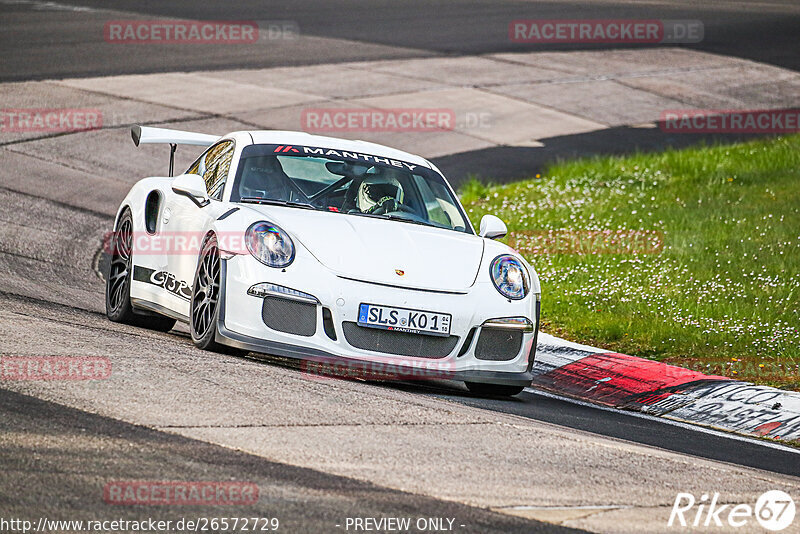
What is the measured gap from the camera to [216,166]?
8.48m

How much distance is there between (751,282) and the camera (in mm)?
10578

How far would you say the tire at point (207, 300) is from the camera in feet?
23.3

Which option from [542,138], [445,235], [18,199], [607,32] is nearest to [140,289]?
[445,235]

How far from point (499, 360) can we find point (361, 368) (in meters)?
0.89

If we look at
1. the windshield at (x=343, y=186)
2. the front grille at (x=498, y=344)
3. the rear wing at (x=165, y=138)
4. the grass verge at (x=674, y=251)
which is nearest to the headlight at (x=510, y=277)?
the front grille at (x=498, y=344)

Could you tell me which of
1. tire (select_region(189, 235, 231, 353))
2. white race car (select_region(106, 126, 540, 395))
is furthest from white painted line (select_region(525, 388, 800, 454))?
tire (select_region(189, 235, 231, 353))

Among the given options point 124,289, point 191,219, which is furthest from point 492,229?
point 124,289

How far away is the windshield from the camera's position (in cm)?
791

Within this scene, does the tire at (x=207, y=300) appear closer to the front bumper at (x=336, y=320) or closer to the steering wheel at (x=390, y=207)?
the front bumper at (x=336, y=320)

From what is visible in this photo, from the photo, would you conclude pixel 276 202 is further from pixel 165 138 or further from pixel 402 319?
pixel 165 138

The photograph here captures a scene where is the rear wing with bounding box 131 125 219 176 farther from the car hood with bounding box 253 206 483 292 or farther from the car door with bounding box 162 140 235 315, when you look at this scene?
the car hood with bounding box 253 206 483 292

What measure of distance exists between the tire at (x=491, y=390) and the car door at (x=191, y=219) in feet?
6.11

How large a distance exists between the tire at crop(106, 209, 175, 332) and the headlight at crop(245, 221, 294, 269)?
5.66 ft

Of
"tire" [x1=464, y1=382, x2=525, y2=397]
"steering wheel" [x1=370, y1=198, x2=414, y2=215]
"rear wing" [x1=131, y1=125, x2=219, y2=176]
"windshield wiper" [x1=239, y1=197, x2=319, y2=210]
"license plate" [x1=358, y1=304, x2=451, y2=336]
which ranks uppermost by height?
"rear wing" [x1=131, y1=125, x2=219, y2=176]
